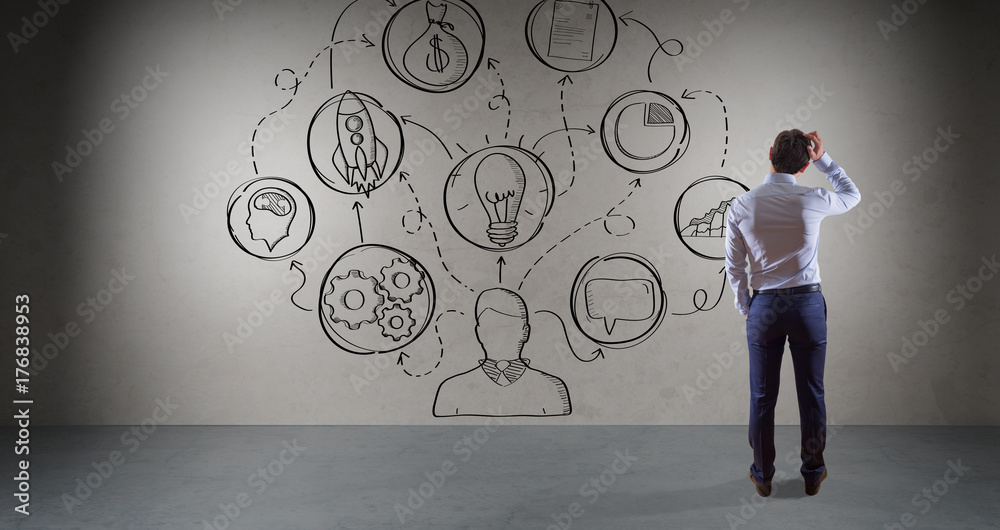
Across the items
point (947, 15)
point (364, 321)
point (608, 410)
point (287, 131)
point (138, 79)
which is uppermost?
point (947, 15)

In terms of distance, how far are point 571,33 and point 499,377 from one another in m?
2.10

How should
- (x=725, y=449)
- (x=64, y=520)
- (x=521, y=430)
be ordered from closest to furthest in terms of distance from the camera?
(x=64, y=520) → (x=725, y=449) → (x=521, y=430)

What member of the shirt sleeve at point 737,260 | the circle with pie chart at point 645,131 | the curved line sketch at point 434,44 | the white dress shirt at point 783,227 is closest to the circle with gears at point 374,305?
the curved line sketch at point 434,44

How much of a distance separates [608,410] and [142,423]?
281cm

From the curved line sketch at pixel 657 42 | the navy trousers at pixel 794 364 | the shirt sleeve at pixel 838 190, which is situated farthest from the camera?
the curved line sketch at pixel 657 42

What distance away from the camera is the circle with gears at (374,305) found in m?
3.82

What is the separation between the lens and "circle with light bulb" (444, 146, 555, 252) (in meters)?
3.80

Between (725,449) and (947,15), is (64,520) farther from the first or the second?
(947,15)

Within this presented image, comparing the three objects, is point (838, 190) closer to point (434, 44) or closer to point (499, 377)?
point (499, 377)

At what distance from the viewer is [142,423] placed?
3832mm

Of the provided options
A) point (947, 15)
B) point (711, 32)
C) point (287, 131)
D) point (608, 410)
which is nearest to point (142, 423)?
point (287, 131)

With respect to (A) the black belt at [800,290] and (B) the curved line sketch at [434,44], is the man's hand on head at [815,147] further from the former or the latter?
(B) the curved line sketch at [434,44]

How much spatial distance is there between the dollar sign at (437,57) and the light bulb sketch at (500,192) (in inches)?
24.1

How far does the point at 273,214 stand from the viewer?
3.82m
